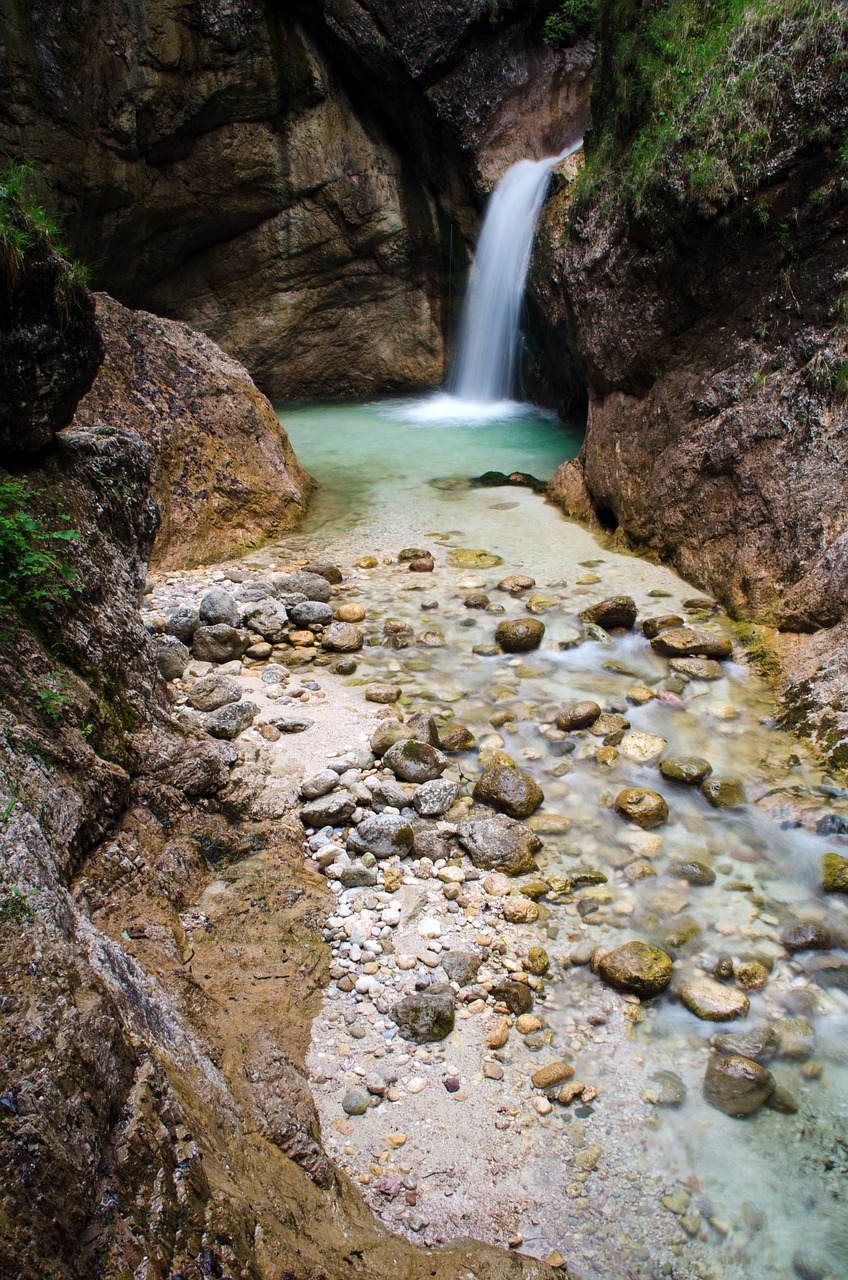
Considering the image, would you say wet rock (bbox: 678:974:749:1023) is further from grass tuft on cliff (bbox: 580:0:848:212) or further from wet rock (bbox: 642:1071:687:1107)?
grass tuft on cliff (bbox: 580:0:848:212)

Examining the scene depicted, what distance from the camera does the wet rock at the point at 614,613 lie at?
19.4ft

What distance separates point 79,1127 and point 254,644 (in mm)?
4193

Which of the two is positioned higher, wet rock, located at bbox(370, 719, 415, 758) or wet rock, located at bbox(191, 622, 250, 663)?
wet rock, located at bbox(191, 622, 250, 663)

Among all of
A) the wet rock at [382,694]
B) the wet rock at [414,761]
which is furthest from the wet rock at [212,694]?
the wet rock at [414,761]

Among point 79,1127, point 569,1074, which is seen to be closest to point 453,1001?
point 569,1074

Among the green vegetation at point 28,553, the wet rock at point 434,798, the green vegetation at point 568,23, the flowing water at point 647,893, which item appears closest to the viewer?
the flowing water at point 647,893

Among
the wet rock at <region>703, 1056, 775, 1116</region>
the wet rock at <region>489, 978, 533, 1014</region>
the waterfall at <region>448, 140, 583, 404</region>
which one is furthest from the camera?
the waterfall at <region>448, 140, 583, 404</region>

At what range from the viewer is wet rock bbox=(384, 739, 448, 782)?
14.0 feet

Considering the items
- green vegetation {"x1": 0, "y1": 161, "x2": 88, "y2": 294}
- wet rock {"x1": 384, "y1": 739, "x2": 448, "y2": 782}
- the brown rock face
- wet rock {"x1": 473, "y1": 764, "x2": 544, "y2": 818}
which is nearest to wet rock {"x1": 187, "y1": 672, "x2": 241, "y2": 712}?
wet rock {"x1": 384, "y1": 739, "x2": 448, "y2": 782}

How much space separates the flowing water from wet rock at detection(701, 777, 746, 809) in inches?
2.4

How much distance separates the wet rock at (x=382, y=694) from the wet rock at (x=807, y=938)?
8.18 feet

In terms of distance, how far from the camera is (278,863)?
3604 millimetres

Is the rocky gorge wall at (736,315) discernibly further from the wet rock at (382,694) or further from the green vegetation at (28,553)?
the green vegetation at (28,553)

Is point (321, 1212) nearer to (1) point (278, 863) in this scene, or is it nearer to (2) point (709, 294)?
(1) point (278, 863)
